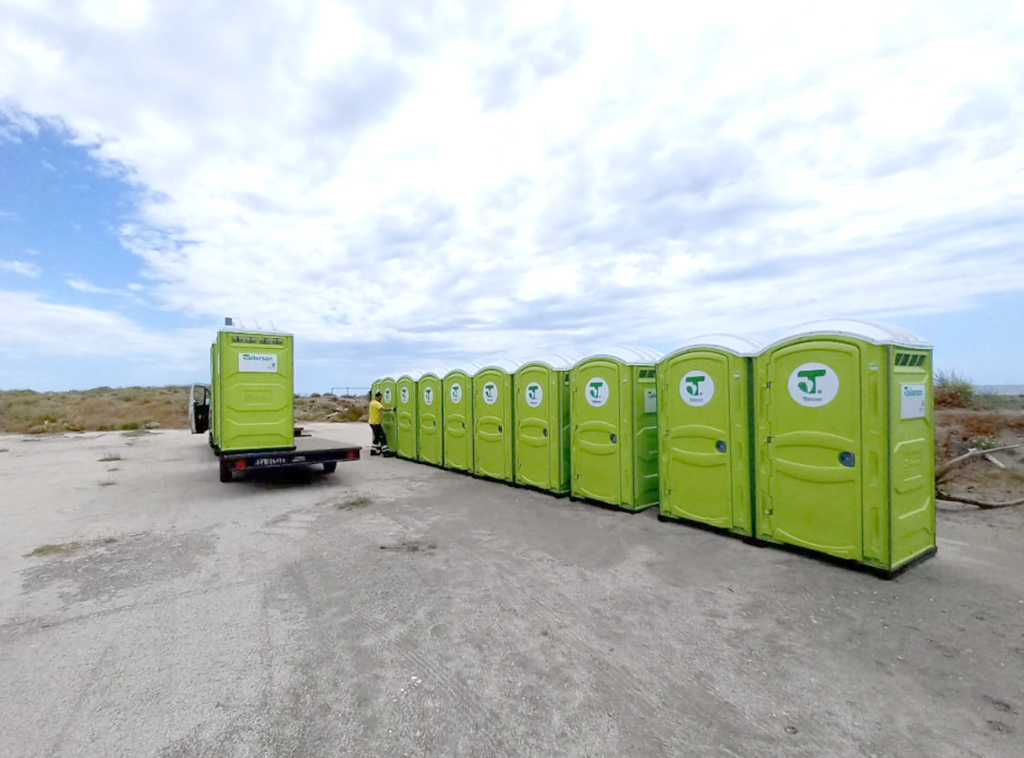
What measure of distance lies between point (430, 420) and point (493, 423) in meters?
2.75

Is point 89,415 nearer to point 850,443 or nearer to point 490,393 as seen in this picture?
point 490,393

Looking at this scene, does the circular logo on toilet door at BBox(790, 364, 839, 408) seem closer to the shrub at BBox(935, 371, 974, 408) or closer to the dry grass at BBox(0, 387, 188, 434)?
the shrub at BBox(935, 371, 974, 408)

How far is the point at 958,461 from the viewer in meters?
8.66

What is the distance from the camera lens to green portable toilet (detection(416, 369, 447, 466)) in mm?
12148

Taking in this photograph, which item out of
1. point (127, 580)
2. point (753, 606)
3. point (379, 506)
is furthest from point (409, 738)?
point (379, 506)

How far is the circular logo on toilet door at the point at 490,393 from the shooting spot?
1023 centimetres

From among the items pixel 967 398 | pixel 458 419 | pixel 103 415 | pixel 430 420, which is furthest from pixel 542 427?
pixel 103 415

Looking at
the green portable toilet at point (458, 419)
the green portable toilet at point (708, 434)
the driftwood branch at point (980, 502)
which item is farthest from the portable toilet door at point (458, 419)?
the driftwood branch at point (980, 502)

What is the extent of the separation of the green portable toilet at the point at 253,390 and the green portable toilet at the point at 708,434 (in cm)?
700

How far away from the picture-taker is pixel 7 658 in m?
3.75

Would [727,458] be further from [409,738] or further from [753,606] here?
[409,738]

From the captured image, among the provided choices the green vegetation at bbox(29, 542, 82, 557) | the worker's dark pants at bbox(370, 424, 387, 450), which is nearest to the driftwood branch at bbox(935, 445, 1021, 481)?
the worker's dark pants at bbox(370, 424, 387, 450)

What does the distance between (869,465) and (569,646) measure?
3434 mm

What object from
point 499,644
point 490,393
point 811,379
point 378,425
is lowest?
point 499,644
